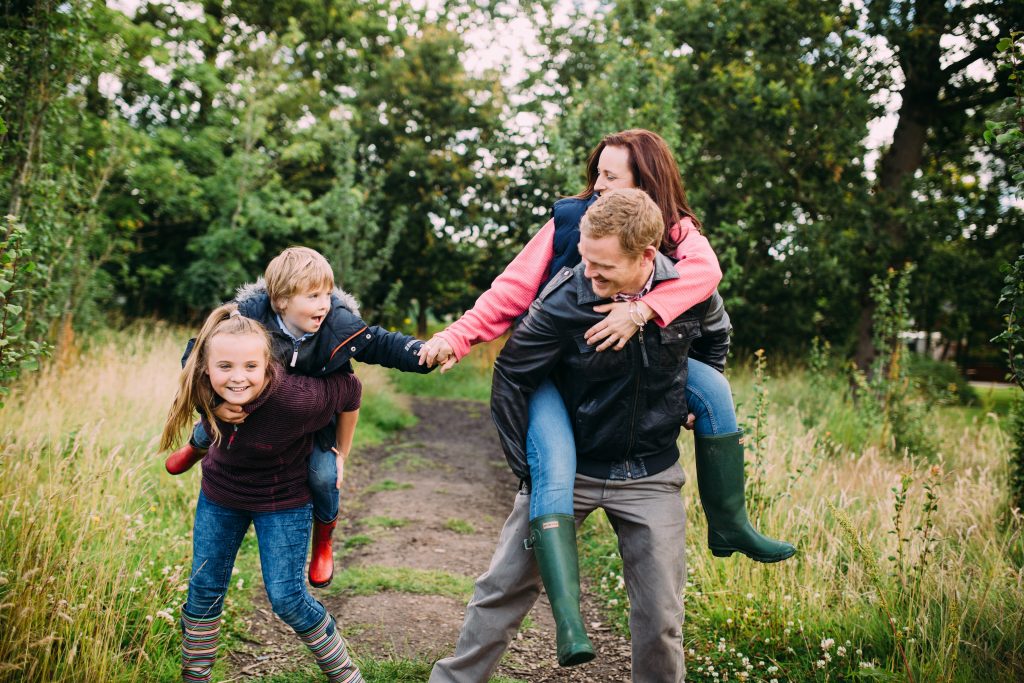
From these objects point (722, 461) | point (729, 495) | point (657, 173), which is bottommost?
point (729, 495)

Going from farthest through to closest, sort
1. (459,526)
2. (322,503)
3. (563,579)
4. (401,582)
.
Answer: (459,526) → (401,582) → (322,503) → (563,579)

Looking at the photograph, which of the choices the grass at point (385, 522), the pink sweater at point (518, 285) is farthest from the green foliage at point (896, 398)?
the pink sweater at point (518, 285)

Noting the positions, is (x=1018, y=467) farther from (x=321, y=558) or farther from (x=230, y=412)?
(x=230, y=412)

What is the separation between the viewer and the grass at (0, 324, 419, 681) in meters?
2.62

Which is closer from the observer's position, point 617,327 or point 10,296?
point 617,327

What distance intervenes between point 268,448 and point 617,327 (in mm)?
1353


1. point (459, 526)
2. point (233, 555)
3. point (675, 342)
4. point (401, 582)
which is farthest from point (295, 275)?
point (459, 526)

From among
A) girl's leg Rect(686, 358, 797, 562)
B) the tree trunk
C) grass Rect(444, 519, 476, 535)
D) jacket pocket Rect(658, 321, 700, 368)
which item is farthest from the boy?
the tree trunk

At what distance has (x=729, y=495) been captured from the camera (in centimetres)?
263

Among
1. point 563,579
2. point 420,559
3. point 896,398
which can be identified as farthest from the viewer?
point 896,398

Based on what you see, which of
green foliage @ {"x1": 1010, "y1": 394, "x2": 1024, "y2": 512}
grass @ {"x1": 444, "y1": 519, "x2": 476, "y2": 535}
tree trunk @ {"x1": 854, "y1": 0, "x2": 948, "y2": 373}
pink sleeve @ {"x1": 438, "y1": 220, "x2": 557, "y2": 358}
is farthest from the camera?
tree trunk @ {"x1": 854, "y1": 0, "x2": 948, "y2": 373}

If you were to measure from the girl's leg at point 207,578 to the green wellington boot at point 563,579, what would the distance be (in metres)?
1.18

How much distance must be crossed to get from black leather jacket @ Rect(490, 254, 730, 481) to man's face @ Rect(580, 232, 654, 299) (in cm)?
6

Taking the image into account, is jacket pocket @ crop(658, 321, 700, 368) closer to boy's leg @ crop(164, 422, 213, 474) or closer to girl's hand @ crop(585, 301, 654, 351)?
girl's hand @ crop(585, 301, 654, 351)
